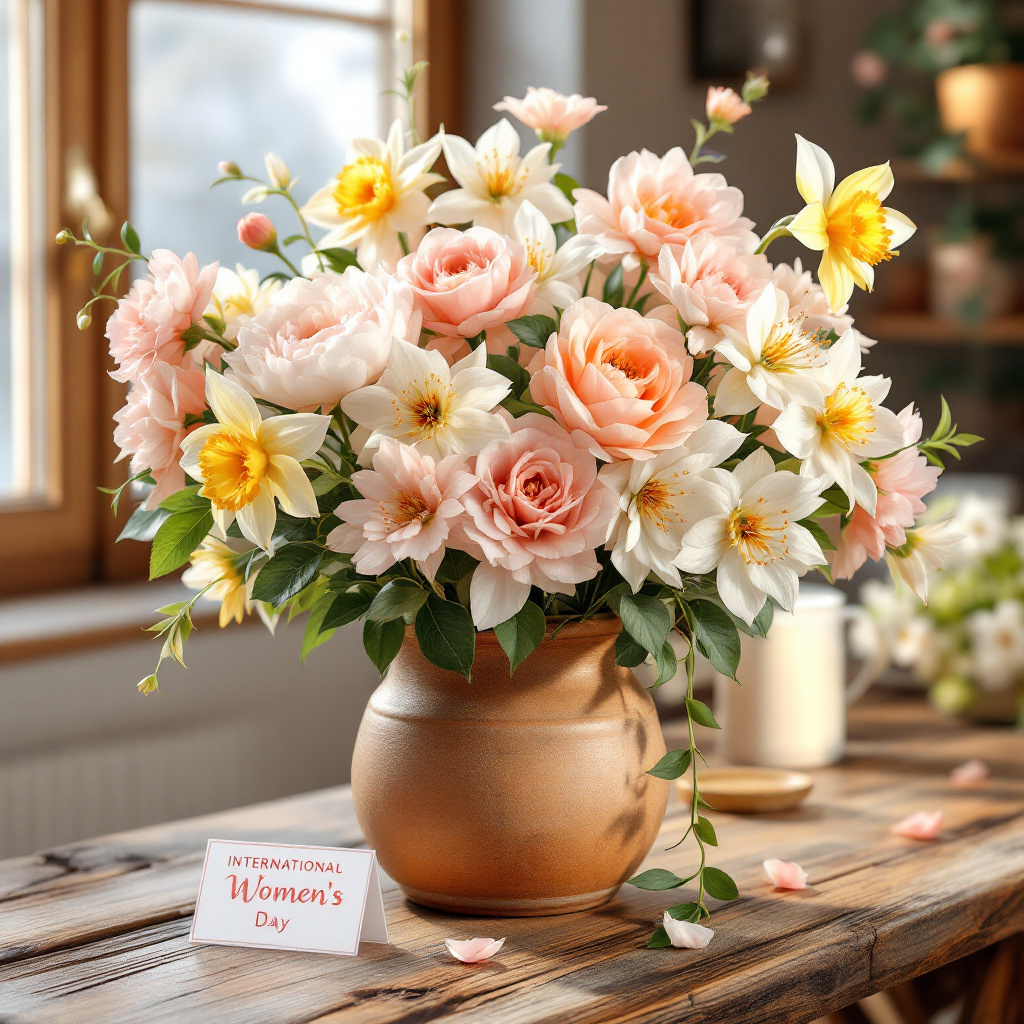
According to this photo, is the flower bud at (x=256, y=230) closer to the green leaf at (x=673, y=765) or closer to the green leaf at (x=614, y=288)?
the green leaf at (x=614, y=288)

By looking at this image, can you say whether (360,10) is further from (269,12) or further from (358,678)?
(358,678)

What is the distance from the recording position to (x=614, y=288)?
0.94 m

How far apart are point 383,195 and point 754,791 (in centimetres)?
61

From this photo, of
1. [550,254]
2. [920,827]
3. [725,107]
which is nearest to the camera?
[550,254]

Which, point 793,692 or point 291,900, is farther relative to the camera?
point 793,692

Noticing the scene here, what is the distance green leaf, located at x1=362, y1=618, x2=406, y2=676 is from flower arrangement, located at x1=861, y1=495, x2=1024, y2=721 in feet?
2.82

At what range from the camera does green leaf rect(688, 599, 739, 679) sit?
857 millimetres

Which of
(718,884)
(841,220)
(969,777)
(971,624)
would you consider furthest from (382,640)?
(971,624)

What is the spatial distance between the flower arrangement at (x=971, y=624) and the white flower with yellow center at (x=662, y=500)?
81 cm

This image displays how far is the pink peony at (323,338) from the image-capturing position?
784 mm

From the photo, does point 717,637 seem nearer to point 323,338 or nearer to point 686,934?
point 686,934

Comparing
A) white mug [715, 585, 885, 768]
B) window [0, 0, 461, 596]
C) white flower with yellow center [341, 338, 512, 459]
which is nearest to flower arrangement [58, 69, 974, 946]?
white flower with yellow center [341, 338, 512, 459]

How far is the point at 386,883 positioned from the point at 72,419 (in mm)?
1333

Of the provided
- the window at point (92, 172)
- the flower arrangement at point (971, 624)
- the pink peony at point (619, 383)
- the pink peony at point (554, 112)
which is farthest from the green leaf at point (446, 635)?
the window at point (92, 172)
